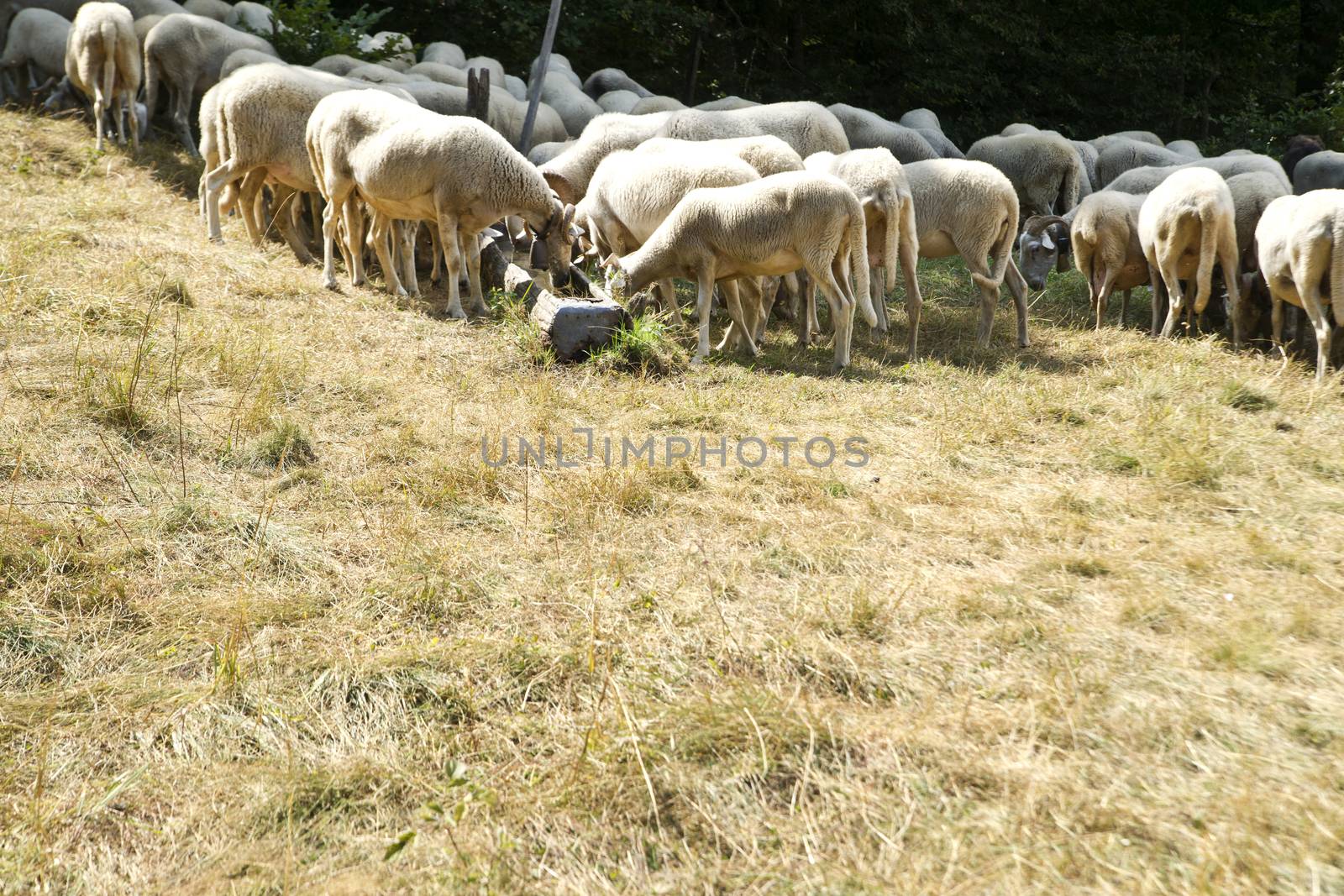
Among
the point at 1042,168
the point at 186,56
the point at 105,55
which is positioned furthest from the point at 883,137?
the point at 105,55

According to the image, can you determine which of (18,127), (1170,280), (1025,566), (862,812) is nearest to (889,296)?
(1170,280)

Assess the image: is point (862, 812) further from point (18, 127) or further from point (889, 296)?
point (18, 127)

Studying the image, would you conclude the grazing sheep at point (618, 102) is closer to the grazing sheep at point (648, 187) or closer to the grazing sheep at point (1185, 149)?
the grazing sheep at point (648, 187)

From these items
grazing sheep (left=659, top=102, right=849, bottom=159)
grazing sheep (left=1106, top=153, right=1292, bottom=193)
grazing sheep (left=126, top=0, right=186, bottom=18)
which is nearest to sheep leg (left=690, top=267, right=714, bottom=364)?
grazing sheep (left=659, top=102, right=849, bottom=159)

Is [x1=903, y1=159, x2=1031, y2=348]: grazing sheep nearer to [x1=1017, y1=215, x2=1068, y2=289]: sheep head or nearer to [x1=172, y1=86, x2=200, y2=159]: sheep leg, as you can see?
[x1=1017, y1=215, x2=1068, y2=289]: sheep head

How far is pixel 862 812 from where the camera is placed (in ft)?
9.65

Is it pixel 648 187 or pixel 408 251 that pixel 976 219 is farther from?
pixel 408 251

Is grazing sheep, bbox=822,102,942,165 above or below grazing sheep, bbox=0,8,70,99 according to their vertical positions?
above

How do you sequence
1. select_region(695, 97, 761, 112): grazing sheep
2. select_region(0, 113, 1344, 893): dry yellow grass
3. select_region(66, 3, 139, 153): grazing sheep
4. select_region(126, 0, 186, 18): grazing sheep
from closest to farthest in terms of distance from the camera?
select_region(0, 113, 1344, 893): dry yellow grass → select_region(66, 3, 139, 153): grazing sheep → select_region(695, 97, 761, 112): grazing sheep → select_region(126, 0, 186, 18): grazing sheep

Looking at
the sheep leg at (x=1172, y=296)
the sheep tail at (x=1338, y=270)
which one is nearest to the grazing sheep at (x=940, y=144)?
the sheep leg at (x=1172, y=296)

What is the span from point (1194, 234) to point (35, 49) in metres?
14.4

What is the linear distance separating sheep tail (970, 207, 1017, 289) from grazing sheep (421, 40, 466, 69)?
11020 millimetres

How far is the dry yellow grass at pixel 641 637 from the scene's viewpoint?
9.38 ft

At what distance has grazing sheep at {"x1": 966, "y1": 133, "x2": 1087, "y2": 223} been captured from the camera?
Answer: 14.0m
